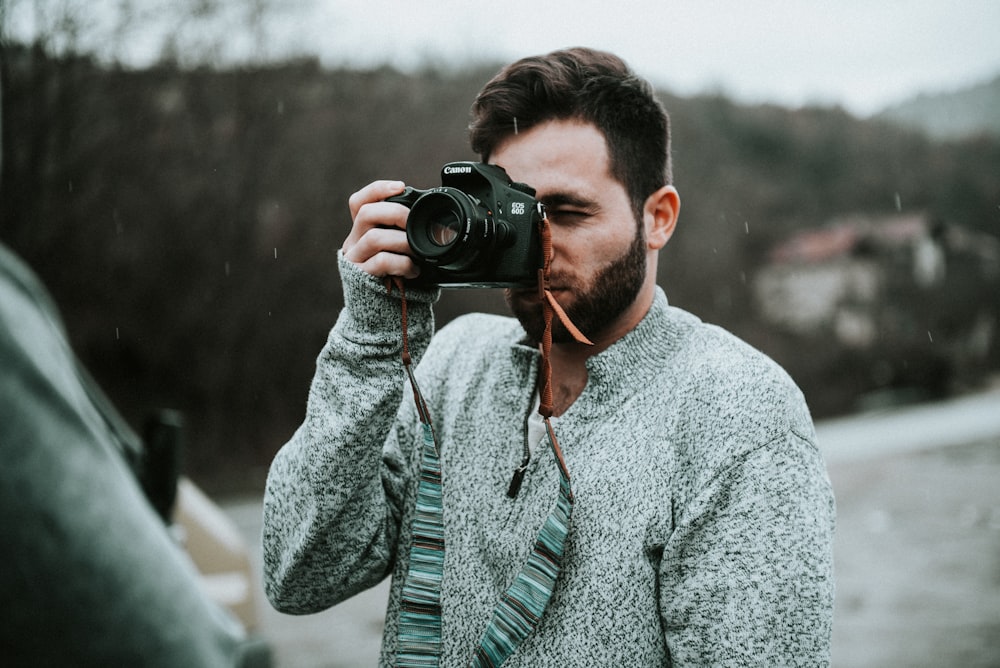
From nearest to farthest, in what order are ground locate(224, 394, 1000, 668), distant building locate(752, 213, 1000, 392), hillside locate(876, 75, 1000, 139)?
ground locate(224, 394, 1000, 668) → distant building locate(752, 213, 1000, 392) → hillside locate(876, 75, 1000, 139)

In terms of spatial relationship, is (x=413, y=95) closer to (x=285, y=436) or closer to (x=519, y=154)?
(x=285, y=436)

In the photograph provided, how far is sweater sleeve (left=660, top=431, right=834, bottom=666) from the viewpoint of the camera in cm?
122

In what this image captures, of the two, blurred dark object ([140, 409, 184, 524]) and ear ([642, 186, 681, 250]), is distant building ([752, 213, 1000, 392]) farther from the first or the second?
blurred dark object ([140, 409, 184, 524])

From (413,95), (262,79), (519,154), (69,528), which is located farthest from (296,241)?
(69,528)

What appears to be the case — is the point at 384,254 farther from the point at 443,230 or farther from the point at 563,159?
the point at 563,159

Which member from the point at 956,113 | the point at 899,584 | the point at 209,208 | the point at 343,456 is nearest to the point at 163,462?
the point at 343,456

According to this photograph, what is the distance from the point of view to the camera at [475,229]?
4.70 ft

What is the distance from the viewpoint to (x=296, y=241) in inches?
551

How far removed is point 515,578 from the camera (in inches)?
54.4

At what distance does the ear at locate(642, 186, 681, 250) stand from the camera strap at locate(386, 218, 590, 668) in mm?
307

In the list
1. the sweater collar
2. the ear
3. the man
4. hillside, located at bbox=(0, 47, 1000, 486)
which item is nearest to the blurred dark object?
the man

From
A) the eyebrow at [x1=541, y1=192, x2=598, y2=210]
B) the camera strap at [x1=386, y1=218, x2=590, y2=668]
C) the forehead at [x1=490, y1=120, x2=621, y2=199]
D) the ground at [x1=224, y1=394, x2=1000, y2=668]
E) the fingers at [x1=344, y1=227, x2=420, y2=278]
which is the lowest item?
the ground at [x1=224, y1=394, x2=1000, y2=668]

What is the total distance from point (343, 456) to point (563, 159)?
702mm

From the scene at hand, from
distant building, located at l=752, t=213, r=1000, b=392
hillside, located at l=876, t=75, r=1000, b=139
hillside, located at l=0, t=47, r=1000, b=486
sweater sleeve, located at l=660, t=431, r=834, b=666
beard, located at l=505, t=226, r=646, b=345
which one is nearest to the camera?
sweater sleeve, located at l=660, t=431, r=834, b=666
